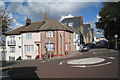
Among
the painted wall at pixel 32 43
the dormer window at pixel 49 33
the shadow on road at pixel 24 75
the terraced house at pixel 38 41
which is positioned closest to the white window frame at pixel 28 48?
the terraced house at pixel 38 41

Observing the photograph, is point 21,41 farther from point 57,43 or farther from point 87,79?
point 87,79

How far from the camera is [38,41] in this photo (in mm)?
27641

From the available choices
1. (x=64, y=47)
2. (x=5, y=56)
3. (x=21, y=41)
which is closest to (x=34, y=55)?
(x=21, y=41)

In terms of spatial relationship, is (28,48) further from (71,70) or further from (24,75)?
(71,70)

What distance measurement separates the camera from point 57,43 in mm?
25484

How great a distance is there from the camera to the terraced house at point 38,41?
1019 inches

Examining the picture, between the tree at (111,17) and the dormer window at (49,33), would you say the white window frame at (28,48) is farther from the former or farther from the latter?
the tree at (111,17)

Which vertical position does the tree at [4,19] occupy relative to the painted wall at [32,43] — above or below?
above

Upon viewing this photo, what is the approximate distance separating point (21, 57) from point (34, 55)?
3.95 meters

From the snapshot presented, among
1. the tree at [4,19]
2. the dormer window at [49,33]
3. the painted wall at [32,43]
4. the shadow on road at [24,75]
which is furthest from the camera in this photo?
the painted wall at [32,43]

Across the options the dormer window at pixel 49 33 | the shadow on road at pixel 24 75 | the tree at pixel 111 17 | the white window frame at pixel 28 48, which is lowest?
the shadow on road at pixel 24 75

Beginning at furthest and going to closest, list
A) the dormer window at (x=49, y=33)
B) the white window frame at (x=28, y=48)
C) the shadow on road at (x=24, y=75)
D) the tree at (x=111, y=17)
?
the tree at (x=111, y=17), the white window frame at (x=28, y=48), the dormer window at (x=49, y=33), the shadow on road at (x=24, y=75)

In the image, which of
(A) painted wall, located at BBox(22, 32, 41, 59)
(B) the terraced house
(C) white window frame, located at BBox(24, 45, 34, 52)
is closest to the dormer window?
(B) the terraced house

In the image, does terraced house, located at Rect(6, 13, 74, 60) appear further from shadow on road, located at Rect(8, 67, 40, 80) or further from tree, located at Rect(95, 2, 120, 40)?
shadow on road, located at Rect(8, 67, 40, 80)
